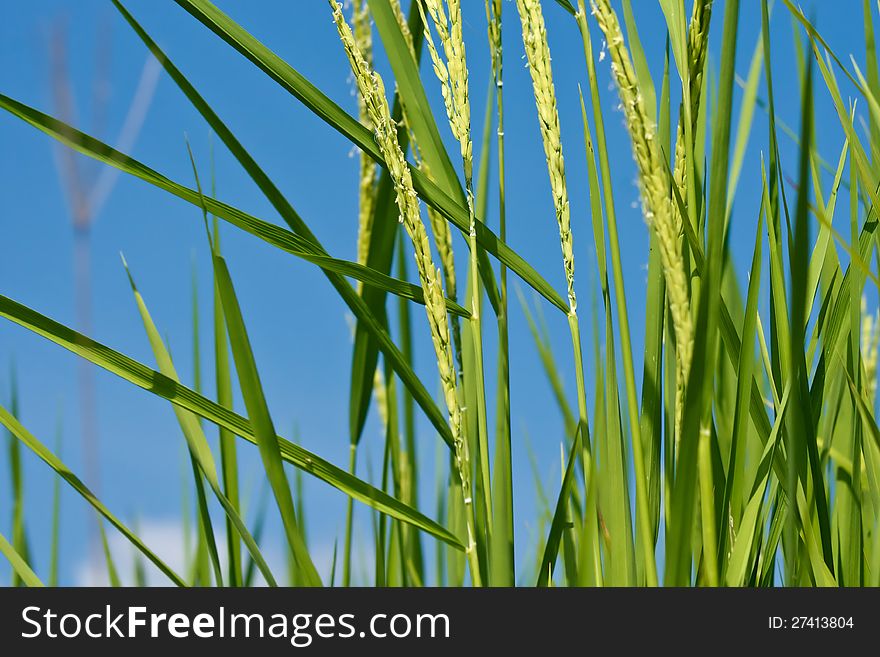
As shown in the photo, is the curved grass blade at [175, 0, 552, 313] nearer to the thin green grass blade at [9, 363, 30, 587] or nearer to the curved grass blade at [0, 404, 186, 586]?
the curved grass blade at [0, 404, 186, 586]

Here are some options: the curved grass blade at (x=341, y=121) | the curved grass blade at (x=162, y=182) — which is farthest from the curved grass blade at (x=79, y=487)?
the curved grass blade at (x=341, y=121)

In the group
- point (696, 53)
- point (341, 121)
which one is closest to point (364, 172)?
point (341, 121)

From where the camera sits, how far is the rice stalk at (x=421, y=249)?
0.54 meters

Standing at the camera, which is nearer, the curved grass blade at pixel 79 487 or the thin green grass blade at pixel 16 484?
the curved grass blade at pixel 79 487

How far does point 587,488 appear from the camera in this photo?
62cm

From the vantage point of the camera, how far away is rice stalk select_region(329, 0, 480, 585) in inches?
21.4

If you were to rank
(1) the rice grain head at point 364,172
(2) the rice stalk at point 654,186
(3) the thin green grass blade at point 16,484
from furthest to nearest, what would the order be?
(3) the thin green grass blade at point 16,484 → (1) the rice grain head at point 364,172 → (2) the rice stalk at point 654,186

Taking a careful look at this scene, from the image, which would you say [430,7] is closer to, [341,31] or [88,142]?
[341,31]

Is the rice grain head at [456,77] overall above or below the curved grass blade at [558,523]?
above

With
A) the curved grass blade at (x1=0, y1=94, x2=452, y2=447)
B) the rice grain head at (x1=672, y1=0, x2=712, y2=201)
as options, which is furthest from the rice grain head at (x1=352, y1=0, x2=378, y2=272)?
the rice grain head at (x1=672, y1=0, x2=712, y2=201)

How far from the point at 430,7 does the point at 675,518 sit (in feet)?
1.41
